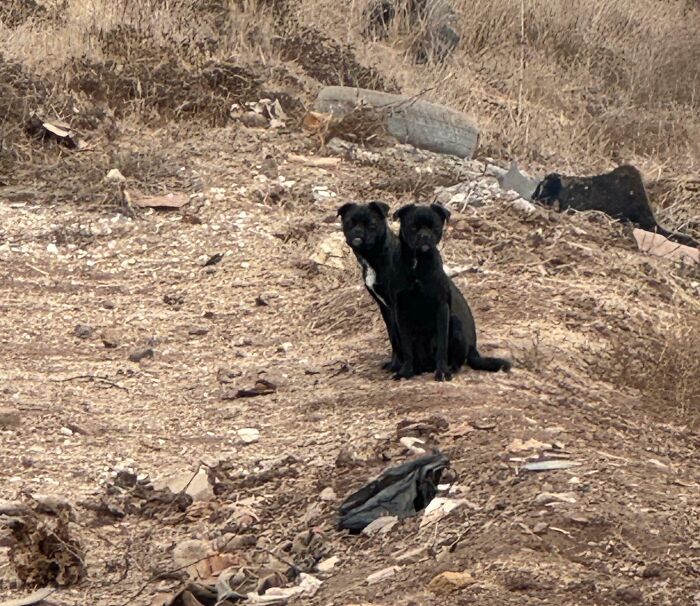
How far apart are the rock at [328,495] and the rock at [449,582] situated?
1.24 m

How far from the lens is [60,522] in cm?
556

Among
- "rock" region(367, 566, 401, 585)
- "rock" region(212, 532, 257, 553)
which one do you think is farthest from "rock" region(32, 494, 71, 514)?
"rock" region(367, 566, 401, 585)

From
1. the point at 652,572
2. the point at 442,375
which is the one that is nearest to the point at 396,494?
the point at 652,572

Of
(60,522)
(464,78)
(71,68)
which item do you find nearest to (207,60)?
(71,68)

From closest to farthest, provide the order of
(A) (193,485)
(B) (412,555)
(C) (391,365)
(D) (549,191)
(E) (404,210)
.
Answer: (B) (412,555), (A) (193,485), (E) (404,210), (C) (391,365), (D) (549,191)

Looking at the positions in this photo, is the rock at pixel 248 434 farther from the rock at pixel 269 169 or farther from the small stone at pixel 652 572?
the rock at pixel 269 169

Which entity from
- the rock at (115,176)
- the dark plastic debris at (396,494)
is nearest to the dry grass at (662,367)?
the dark plastic debris at (396,494)

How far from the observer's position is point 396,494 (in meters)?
5.77

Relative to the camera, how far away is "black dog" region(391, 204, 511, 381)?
732 centimetres

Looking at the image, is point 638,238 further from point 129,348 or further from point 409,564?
point 409,564

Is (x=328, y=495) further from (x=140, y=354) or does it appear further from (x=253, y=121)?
(x=253, y=121)

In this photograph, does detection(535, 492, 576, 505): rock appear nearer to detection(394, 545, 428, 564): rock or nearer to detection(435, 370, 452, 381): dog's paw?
detection(394, 545, 428, 564): rock

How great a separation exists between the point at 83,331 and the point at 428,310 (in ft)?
8.17

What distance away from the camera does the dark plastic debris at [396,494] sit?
5.70m
